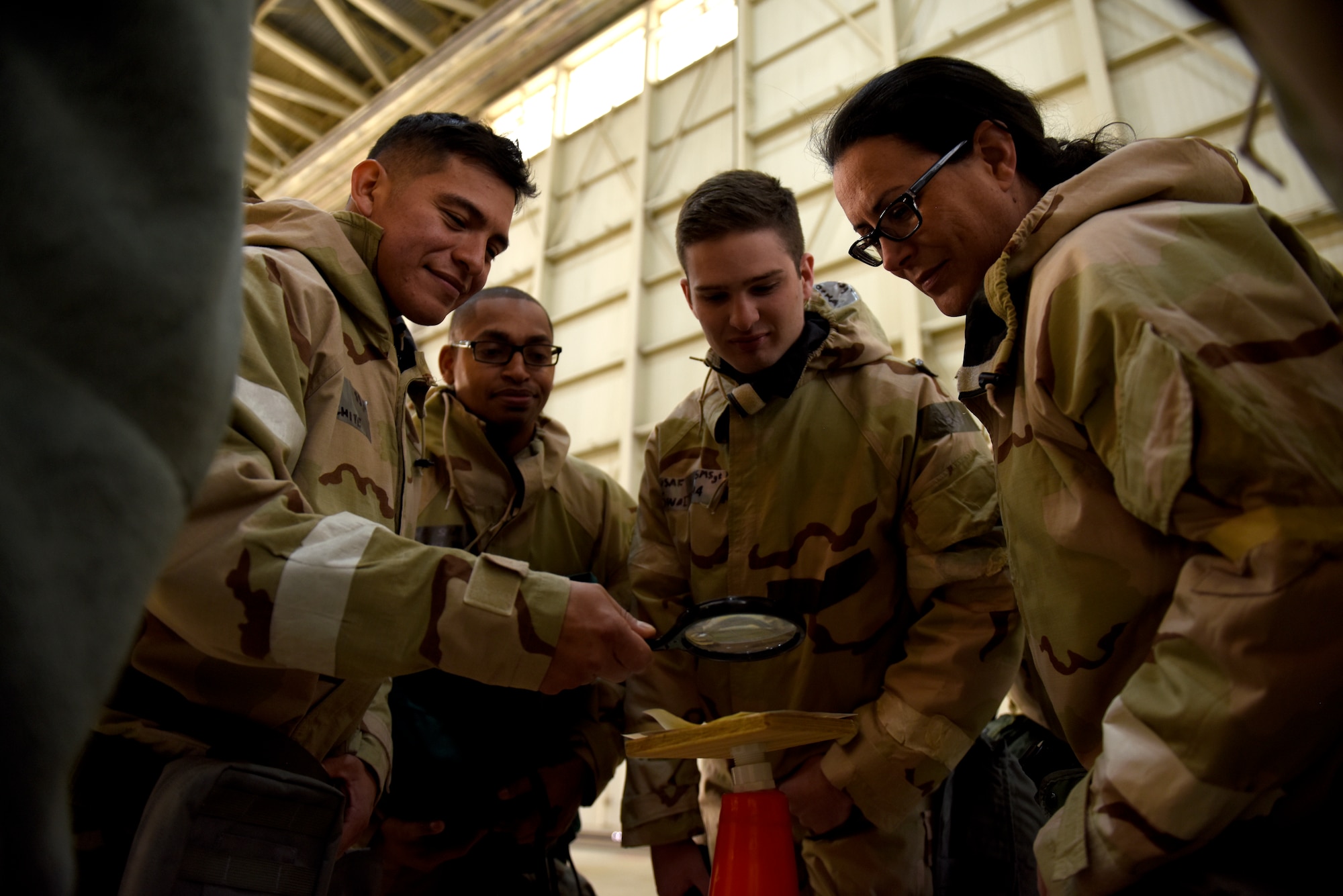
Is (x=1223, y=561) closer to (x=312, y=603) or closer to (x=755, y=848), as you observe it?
(x=755, y=848)

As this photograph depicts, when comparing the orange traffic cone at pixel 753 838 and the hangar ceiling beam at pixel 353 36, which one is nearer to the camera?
the orange traffic cone at pixel 753 838

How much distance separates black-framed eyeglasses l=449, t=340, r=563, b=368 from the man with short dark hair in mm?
1043

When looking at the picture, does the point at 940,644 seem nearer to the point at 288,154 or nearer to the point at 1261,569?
the point at 1261,569

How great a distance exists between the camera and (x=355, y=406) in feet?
4.92

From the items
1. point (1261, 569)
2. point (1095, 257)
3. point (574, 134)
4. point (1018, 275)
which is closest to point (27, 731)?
point (1261, 569)

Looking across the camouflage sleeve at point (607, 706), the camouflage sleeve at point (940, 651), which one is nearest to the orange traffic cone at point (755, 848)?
the camouflage sleeve at point (940, 651)

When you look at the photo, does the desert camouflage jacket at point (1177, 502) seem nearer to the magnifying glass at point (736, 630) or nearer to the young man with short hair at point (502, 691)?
the magnifying glass at point (736, 630)

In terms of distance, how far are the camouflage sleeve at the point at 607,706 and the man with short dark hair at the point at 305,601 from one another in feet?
2.01

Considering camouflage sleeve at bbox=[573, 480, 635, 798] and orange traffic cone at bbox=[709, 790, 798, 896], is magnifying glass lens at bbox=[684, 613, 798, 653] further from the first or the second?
camouflage sleeve at bbox=[573, 480, 635, 798]

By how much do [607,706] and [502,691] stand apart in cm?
35

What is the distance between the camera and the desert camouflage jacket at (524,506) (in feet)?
7.88

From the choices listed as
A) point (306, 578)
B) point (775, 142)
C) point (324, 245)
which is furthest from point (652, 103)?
point (306, 578)

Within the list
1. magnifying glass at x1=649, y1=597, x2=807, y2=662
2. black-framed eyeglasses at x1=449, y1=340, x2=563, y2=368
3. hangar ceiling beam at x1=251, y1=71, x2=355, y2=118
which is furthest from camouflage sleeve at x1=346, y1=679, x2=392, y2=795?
hangar ceiling beam at x1=251, y1=71, x2=355, y2=118

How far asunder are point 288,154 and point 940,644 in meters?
14.1
